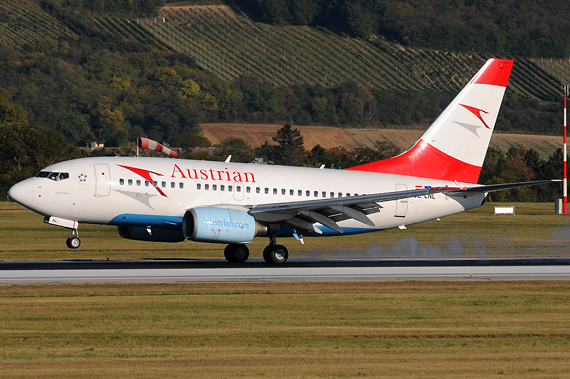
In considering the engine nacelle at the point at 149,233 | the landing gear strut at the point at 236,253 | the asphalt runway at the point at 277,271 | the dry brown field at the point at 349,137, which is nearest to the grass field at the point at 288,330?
the asphalt runway at the point at 277,271

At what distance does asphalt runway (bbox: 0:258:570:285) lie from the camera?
27766 mm

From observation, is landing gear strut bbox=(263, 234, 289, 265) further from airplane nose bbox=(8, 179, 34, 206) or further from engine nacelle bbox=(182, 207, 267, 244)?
airplane nose bbox=(8, 179, 34, 206)

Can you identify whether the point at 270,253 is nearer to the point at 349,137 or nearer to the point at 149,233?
the point at 149,233

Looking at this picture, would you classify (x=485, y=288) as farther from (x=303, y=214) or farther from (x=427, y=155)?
(x=427, y=155)

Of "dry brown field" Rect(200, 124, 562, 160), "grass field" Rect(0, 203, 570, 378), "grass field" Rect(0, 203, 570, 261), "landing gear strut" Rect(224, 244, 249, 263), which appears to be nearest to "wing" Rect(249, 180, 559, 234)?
"landing gear strut" Rect(224, 244, 249, 263)

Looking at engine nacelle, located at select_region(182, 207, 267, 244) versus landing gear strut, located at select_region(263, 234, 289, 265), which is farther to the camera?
landing gear strut, located at select_region(263, 234, 289, 265)

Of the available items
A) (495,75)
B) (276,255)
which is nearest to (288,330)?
(276,255)

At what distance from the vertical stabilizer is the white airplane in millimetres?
50

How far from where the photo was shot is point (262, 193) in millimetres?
34875

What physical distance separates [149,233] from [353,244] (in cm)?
985

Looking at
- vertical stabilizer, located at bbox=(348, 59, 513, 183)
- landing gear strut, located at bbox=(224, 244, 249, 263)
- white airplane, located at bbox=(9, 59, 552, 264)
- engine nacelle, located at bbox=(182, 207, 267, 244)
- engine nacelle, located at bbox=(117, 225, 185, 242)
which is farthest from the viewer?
vertical stabilizer, located at bbox=(348, 59, 513, 183)

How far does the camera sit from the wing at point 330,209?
32.6 metres

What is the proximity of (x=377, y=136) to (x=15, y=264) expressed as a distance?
509ft

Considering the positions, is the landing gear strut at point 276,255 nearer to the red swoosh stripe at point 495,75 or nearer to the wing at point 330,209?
the wing at point 330,209
